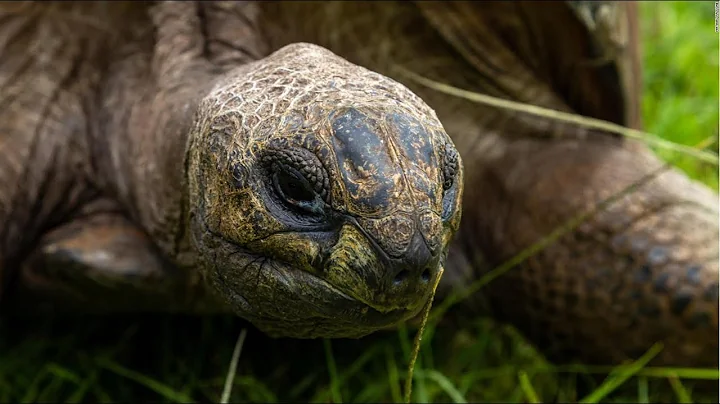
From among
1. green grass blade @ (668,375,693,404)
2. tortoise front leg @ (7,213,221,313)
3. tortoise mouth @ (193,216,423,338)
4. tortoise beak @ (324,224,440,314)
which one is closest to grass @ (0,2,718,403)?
green grass blade @ (668,375,693,404)

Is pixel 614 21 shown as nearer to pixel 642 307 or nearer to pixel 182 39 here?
pixel 642 307

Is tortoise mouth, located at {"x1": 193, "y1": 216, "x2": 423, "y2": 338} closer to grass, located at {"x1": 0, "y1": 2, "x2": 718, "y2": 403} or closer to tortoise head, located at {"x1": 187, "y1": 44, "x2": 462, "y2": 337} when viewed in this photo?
tortoise head, located at {"x1": 187, "y1": 44, "x2": 462, "y2": 337}

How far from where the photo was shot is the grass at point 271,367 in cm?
217

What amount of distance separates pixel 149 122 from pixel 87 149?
31 cm

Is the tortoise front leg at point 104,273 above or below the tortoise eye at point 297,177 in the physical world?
below

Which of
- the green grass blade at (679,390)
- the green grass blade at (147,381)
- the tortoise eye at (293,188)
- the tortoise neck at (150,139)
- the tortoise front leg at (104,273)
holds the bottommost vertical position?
the green grass blade at (147,381)

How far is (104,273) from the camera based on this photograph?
1.94m

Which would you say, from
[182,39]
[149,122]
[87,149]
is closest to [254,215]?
[149,122]

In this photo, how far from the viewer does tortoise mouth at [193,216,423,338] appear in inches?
53.9

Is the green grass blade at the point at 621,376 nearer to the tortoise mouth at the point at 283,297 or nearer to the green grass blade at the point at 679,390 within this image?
the green grass blade at the point at 679,390

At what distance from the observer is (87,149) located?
219 cm

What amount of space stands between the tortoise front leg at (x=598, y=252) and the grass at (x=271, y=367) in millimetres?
72

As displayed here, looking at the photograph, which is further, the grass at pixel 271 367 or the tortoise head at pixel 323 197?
the grass at pixel 271 367

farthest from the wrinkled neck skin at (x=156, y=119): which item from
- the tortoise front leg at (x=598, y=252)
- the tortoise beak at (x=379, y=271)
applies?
the tortoise front leg at (x=598, y=252)
